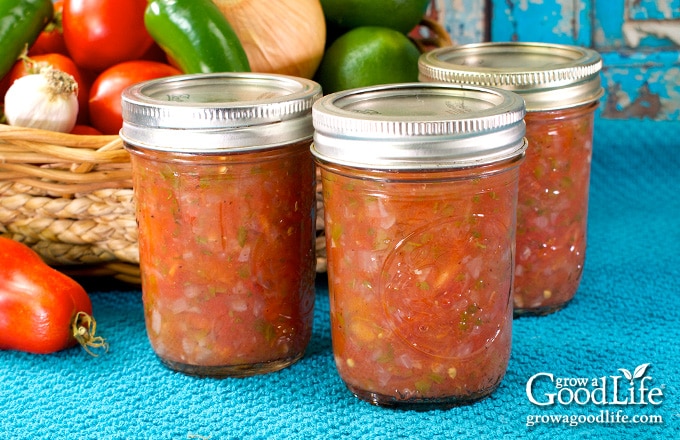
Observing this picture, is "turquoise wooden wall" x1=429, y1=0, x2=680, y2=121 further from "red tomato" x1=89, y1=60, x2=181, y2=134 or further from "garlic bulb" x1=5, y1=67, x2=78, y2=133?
"garlic bulb" x1=5, y1=67, x2=78, y2=133

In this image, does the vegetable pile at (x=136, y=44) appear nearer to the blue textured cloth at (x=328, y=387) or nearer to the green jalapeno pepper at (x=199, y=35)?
the green jalapeno pepper at (x=199, y=35)

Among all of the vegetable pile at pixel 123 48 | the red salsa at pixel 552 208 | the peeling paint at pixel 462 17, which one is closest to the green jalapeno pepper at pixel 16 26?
the vegetable pile at pixel 123 48

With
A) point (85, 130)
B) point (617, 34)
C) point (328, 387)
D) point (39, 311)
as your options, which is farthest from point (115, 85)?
point (617, 34)

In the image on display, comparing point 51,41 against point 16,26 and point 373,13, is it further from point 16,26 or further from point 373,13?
point 373,13

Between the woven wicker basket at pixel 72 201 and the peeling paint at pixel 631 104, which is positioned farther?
the peeling paint at pixel 631 104

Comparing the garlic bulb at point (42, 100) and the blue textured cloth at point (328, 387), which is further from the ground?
the garlic bulb at point (42, 100)

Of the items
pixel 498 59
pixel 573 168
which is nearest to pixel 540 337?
pixel 573 168
